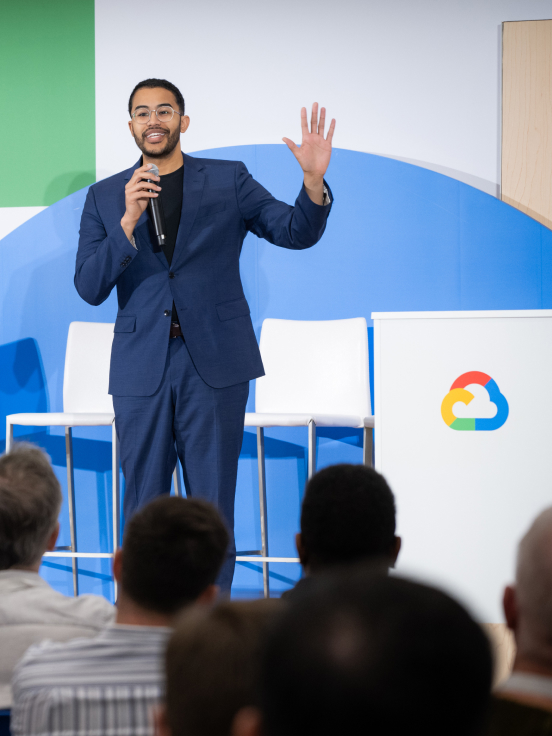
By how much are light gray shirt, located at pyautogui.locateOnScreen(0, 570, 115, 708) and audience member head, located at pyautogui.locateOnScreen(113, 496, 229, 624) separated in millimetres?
175

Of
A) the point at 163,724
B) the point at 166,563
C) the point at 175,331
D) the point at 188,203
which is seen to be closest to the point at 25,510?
the point at 166,563

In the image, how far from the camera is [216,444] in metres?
2.20

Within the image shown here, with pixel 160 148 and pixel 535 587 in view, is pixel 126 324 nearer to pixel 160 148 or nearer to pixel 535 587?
pixel 160 148

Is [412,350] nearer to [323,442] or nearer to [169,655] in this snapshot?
[323,442]

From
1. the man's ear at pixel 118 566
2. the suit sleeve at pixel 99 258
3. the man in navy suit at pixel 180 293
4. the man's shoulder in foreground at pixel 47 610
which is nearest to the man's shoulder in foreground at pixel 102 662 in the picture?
the man's ear at pixel 118 566

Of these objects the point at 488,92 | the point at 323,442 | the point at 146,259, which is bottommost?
the point at 323,442

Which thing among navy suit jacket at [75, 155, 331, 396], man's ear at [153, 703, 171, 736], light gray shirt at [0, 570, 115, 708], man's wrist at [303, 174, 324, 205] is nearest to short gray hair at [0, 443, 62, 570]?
light gray shirt at [0, 570, 115, 708]

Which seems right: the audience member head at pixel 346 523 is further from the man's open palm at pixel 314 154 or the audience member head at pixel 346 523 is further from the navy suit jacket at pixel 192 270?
the man's open palm at pixel 314 154

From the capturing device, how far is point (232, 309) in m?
2.29

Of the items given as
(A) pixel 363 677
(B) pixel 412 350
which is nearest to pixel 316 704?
(A) pixel 363 677

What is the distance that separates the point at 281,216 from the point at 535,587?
63.7 inches

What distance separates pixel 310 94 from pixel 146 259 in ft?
6.14

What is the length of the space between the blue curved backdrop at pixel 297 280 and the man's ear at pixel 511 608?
2741 millimetres

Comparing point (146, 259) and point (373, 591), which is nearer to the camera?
point (373, 591)
